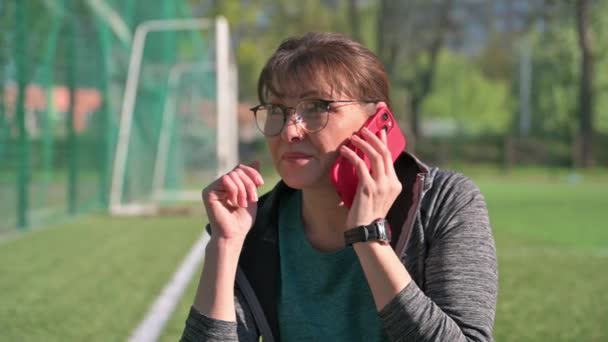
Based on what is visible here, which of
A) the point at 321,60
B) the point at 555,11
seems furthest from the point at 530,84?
the point at 321,60

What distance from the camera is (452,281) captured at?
2.24m

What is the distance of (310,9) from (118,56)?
1471 inches

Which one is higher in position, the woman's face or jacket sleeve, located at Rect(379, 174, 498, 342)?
the woman's face

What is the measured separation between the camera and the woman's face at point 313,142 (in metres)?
2.36

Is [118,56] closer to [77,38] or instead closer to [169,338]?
[77,38]

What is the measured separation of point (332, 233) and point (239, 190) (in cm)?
28

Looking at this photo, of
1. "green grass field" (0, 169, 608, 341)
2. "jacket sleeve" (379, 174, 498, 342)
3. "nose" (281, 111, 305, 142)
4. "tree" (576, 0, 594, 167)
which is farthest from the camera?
"tree" (576, 0, 594, 167)

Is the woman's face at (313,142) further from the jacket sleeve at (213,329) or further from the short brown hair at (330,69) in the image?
the jacket sleeve at (213,329)

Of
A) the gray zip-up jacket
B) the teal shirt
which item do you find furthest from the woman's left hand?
the teal shirt

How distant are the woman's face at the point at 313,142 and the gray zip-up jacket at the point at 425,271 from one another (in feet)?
0.58

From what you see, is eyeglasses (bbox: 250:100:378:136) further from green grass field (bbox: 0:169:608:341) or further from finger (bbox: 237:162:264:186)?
green grass field (bbox: 0:169:608:341)

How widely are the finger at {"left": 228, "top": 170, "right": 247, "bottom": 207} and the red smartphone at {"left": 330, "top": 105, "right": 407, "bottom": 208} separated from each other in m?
0.24

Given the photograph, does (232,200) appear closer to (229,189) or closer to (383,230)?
(229,189)

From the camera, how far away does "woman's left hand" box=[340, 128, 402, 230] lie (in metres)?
2.16
